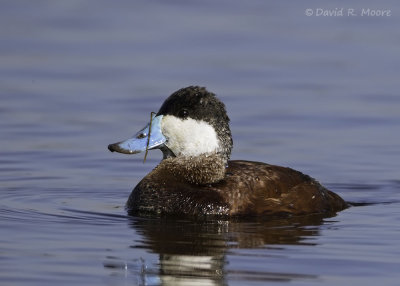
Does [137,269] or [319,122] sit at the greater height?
[319,122]

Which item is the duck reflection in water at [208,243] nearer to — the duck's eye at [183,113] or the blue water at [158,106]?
the blue water at [158,106]

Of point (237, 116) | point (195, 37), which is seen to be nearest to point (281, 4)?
point (195, 37)

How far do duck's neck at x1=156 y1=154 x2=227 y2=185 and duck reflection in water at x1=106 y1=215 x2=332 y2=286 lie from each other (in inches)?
20.1

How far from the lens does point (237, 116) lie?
42.5 feet

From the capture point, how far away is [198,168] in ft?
31.1

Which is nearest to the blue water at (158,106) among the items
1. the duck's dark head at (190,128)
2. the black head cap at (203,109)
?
the duck's dark head at (190,128)

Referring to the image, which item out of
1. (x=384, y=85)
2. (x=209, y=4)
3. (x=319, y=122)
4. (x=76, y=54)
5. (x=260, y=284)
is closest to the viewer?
(x=260, y=284)

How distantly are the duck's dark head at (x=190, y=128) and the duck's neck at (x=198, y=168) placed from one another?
0.04 meters

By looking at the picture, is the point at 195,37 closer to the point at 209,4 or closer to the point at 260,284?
the point at 209,4

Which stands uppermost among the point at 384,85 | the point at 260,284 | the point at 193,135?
the point at 384,85

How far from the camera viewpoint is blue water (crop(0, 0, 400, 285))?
7.68 metres

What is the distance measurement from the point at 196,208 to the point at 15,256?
6.29ft

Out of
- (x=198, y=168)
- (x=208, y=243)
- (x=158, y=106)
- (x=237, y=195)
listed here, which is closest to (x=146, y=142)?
(x=198, y=168)

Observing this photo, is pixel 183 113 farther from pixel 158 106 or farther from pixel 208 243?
pixel 158 106
